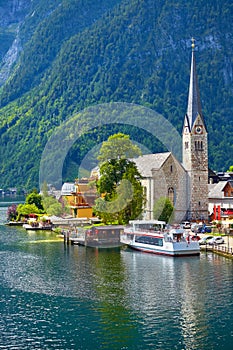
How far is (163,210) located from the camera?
97.4 m

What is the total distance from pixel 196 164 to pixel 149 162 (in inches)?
276

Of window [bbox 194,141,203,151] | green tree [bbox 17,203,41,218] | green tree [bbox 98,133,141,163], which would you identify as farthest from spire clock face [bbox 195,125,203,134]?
green tree [bbox 17,203,41,218]

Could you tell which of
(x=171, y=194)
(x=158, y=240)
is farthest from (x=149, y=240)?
(x=171, y=194)

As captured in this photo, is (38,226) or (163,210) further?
(38,226)

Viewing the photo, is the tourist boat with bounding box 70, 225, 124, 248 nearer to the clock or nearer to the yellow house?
the clock

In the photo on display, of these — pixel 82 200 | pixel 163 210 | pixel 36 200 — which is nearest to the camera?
pixel 163 210

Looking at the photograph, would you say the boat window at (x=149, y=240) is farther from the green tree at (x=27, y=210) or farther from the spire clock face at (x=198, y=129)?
the green tree at (x=27, y=210)

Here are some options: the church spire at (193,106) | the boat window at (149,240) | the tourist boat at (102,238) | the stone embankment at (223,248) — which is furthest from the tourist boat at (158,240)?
the church spire at (193,106)

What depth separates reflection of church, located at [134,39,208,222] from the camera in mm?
100875

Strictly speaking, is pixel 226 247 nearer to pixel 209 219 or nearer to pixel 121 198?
pixel 121 198

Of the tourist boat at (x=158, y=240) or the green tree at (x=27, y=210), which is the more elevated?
the green tree at (x=27, y=210)

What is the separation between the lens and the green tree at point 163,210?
319 feet

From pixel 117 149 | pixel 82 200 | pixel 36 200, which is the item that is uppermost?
pixel 117 149

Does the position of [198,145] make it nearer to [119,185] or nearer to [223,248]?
[119,185]
